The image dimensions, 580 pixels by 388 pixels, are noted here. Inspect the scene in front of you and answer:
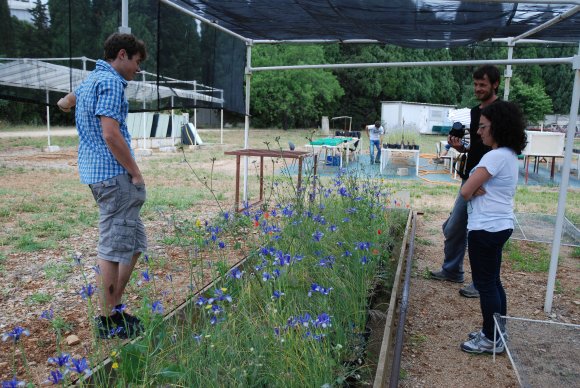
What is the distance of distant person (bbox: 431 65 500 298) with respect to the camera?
362 cm

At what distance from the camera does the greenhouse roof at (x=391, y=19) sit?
4.24m

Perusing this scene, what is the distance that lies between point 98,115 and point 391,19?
3.17 meters

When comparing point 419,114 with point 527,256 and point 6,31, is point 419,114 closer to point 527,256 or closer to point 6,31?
point 527,256

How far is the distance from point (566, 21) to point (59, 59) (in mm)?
4469

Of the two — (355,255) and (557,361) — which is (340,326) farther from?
(557,361)

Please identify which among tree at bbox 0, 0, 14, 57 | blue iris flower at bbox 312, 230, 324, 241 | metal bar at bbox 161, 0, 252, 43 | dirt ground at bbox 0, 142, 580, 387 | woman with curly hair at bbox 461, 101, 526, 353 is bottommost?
dirt ground at bbox 0, 142, 580, 387

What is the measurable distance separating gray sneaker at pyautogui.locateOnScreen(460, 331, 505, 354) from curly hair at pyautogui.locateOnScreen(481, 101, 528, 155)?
1.16 metres

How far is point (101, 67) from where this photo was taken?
8.89 ft

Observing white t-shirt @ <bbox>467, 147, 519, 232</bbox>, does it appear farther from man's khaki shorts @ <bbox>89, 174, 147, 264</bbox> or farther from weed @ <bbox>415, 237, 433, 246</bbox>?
weed @ <bbox>415, 237, 433, 246</bbox>

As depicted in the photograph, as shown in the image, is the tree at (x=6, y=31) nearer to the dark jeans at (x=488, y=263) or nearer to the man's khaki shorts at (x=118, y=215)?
the man's khaki shorts at (x=118, y=215)

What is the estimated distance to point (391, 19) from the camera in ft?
15.5

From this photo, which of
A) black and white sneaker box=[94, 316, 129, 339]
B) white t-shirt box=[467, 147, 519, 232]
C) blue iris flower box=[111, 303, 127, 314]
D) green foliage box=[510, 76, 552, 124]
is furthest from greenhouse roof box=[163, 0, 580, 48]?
green foliage box=[510, 76, 552, 124]

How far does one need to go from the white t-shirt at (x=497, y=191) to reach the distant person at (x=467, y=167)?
2.71ft

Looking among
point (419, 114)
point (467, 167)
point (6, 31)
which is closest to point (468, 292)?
point (467, 167)
